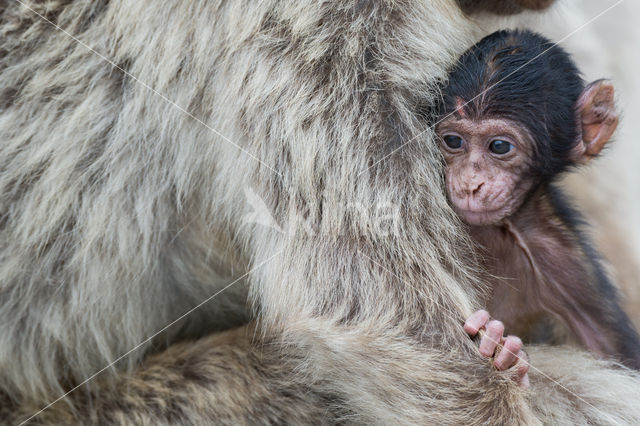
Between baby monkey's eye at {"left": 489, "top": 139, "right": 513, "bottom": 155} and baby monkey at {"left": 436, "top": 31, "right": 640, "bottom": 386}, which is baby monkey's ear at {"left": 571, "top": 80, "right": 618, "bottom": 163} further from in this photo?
baby monkey's eye at {"left": 489, "top": 139, "right": 513, "bottom": 155}

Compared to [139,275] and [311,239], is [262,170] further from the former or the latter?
[139,275]

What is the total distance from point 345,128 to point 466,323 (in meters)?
0.46

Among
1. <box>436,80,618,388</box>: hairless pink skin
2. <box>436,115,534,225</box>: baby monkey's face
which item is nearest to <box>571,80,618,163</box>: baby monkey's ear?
<box>436,80,618,388</box>: hairless pink skin

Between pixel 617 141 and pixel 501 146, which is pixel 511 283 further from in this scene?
pixel 617 141

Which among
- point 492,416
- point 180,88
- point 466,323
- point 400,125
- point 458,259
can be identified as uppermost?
point 180,88

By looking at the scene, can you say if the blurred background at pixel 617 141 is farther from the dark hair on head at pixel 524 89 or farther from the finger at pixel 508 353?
the finger at pixel 508 353

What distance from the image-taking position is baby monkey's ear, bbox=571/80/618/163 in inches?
71.6

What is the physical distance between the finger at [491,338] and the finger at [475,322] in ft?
0.06

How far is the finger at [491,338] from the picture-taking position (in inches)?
61.7

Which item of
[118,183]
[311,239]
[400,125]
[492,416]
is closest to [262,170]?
[311,239]

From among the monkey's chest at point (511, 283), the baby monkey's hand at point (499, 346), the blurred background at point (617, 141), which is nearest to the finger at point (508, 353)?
the baby monkey's hand at point (499, 346)

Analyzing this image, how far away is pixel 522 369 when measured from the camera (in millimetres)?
1587

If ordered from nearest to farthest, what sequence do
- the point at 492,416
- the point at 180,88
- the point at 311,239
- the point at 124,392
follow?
1. the point at 492,416
2. the point at 311,239
3. the point at 180,88
4. the point at 124,392

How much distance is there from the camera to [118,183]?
2.00 meters
